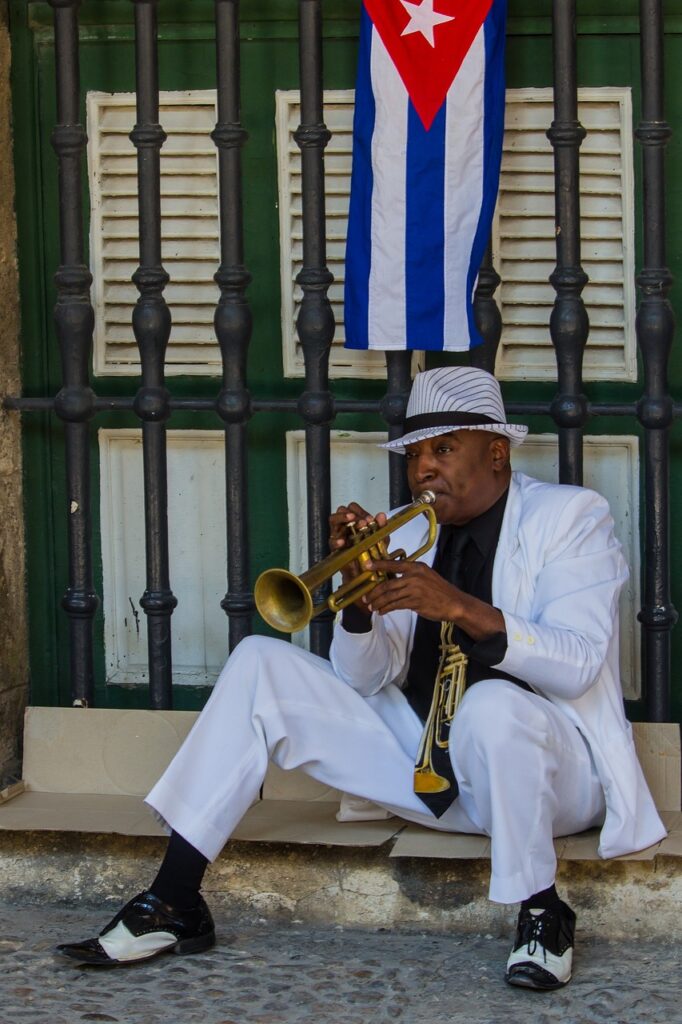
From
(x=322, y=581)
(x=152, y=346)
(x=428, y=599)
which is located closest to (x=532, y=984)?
(x=428, y=599)

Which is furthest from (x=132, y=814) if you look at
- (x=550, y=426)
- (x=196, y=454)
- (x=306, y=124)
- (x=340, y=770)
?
(x=306, y=124)

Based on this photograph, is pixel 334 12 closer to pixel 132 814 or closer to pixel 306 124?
pixel 306 124

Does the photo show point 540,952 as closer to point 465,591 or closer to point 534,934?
point 534,934

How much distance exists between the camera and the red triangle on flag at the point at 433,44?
4.11m

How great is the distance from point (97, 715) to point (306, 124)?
5.48ft

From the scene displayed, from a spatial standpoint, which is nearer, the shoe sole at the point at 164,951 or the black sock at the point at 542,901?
the black sock at the point at 542,901

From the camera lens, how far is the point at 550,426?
453 centimetres

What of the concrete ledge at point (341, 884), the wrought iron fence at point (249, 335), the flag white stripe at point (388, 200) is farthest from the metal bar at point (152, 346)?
the flag white stripe at point (388, 200)

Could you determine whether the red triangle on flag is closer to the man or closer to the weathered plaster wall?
the man

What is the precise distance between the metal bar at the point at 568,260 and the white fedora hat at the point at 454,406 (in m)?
0.25

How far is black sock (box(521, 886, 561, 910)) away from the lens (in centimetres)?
362

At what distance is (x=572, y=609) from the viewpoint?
372 cm

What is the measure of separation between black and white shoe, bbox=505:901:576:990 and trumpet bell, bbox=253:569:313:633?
0.83 m

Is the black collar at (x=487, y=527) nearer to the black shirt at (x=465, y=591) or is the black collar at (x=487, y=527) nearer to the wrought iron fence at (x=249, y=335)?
the black shirt at (x=465, y=591)
